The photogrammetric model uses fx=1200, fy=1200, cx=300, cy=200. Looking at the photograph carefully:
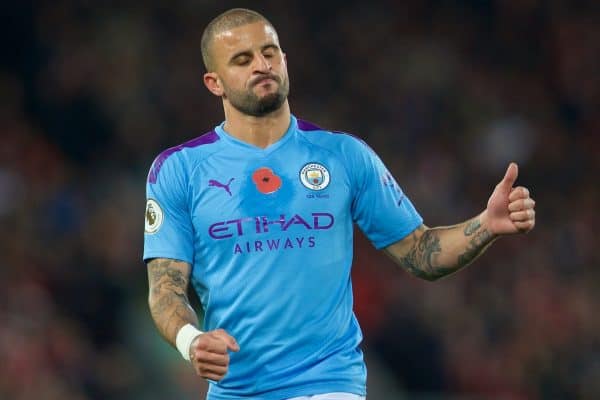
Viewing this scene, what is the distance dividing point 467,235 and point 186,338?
1252 millimetres

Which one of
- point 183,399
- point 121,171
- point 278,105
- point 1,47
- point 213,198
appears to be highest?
point 1,47

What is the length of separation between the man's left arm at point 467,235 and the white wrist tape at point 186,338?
1084 millimetres

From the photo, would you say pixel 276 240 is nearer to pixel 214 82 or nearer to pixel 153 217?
pixel 153 217

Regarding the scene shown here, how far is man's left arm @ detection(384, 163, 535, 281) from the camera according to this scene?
4.59 meters

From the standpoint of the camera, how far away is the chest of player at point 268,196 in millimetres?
4801

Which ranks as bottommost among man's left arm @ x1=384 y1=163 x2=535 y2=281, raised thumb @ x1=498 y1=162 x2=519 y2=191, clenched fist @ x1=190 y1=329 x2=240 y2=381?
clenched fist @ x1=190 y1=329 x2=240 y2=381

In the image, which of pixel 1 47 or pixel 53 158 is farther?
pixel 1 47

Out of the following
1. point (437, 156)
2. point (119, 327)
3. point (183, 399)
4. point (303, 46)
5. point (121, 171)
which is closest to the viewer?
point (183, 399)

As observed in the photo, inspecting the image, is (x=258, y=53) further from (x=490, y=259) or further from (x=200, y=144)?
(x=490, y=259)

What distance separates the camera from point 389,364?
10336mm

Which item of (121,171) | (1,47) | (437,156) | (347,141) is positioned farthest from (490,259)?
(347,141)

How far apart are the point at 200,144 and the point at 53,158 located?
755cm

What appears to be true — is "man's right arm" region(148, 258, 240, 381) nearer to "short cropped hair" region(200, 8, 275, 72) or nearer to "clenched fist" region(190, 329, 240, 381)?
"clenched fist" region(190, 329, 240, 381)

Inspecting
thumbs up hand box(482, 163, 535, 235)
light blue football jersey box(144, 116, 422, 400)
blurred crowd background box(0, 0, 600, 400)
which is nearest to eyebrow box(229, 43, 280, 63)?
light blue football jersey box(144, 116, 422, 400)
